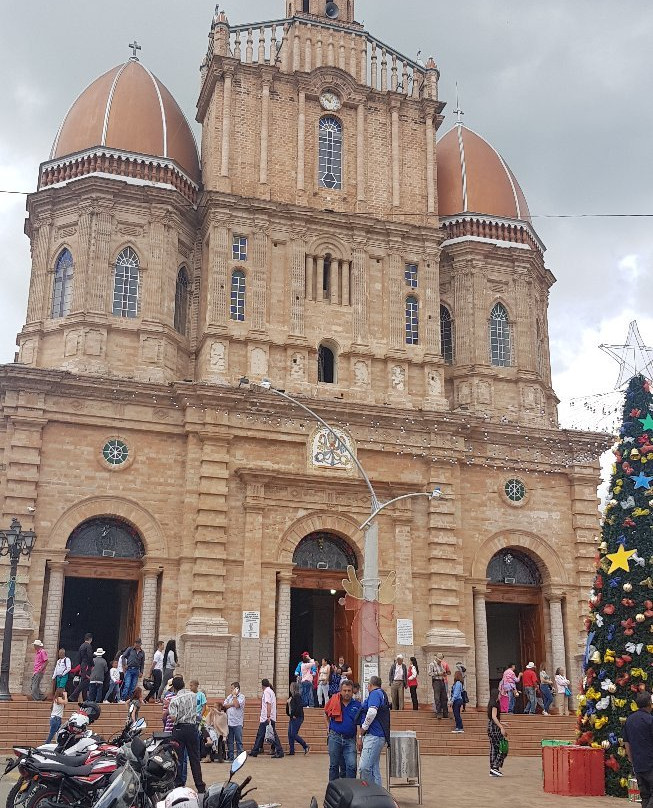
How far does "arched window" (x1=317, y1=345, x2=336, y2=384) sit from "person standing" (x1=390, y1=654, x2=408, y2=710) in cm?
1089

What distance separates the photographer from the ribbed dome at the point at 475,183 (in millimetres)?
38750

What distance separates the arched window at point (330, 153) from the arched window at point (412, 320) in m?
5.24

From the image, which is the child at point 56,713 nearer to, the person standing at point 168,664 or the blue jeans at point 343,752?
the person standing at point 168,664

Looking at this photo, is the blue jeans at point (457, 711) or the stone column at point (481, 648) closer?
the blue jeans at point (457, 711)

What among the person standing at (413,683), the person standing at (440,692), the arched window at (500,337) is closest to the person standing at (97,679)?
the person standing at (413,683)

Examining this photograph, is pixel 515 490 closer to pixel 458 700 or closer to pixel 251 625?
pixel 458 700

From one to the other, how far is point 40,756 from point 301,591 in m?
25.0

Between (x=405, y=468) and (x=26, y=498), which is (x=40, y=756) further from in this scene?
(x=405, y=468)

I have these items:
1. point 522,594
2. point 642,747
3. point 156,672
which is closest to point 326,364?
point 522,594

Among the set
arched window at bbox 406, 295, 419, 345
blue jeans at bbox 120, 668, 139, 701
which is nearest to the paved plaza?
blue jeans at bbox 120, 668, 139, 701

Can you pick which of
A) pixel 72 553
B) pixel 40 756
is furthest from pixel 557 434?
pixel 40 756

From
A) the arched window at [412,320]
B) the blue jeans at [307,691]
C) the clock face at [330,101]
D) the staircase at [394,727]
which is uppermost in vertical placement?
the clock face at [330,101]

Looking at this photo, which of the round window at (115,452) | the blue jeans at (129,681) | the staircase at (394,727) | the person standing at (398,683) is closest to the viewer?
the staircase at (394,727)

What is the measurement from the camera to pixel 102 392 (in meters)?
30.5
